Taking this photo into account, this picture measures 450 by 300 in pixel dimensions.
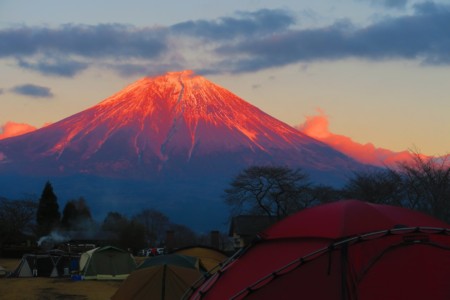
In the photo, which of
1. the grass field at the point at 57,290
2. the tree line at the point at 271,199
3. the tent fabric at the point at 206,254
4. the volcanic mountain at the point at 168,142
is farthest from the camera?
the volcanic mountain at the point at 168,142

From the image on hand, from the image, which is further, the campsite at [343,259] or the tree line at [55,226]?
the tree line at [55,226]

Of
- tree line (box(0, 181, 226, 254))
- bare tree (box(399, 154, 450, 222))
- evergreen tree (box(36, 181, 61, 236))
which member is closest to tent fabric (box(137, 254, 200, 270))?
bare tree (box(399, 154, 450, 222))

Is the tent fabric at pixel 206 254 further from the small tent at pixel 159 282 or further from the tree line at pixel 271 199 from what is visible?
the tree line at pixel 271 199

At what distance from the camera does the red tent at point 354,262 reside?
6.59 m

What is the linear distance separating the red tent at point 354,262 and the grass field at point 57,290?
1313 centimetres

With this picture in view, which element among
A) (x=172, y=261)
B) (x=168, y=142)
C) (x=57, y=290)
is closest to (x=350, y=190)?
(x=57, y=290)

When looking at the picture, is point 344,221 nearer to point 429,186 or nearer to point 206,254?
point 206,254

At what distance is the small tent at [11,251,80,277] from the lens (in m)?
30.2

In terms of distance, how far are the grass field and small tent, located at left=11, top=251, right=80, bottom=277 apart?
3.91m

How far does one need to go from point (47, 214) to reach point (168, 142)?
103 ft

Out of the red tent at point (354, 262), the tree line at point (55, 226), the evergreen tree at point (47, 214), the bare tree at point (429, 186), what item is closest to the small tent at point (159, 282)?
the red tent at point (354, 262)

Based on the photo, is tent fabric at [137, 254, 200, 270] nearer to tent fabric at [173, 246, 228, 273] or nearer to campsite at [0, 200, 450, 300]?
tent fabric at [173, 246, 228, 273]

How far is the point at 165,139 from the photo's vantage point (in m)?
94.6

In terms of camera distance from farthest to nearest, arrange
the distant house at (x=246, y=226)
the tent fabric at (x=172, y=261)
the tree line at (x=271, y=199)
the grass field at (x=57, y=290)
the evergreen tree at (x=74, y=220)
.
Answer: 1. the evergreen tree at (x=74, y=220)
2. the distant house at (x=246, y=226)
3. the tree line at (x=271, y=199)
4. the grass field at (x=57, y=290)
5. the tent fabric at (x=172, y=261)
